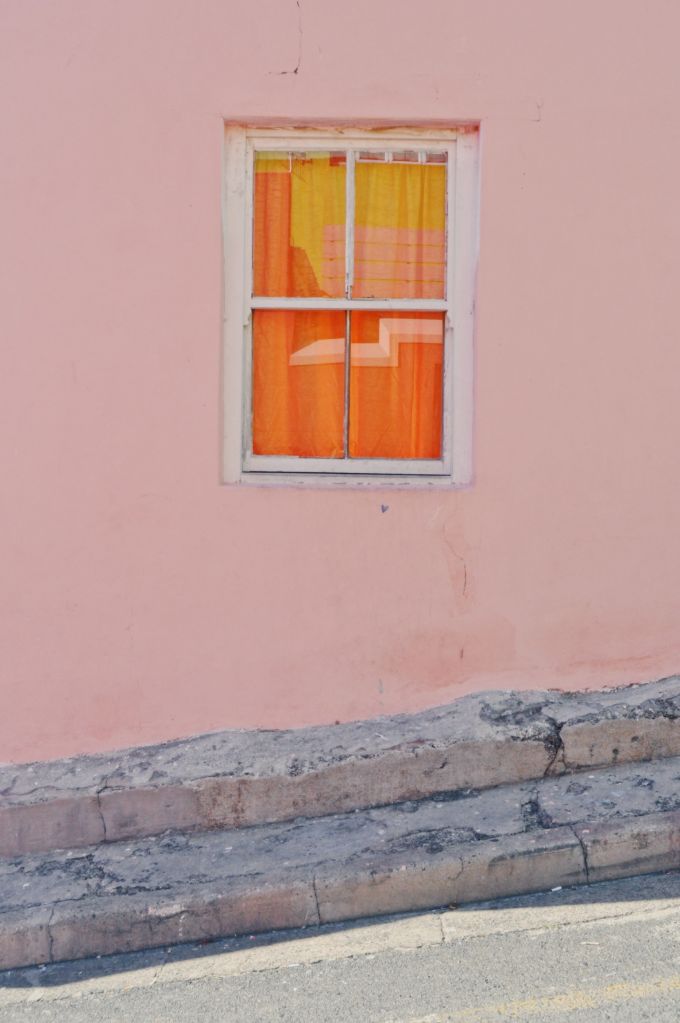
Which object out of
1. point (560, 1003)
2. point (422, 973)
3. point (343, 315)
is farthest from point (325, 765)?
point (343, 315)

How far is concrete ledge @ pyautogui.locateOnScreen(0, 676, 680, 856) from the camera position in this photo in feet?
15.1

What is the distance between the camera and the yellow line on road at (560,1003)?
128 inches

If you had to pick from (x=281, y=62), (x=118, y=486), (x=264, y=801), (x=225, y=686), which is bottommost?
(x=264, y=801)

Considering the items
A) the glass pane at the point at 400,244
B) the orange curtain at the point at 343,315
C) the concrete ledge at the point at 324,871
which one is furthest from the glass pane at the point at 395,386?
the concrete ledge at the point at 324,871

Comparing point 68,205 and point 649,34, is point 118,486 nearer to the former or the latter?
point 68,205

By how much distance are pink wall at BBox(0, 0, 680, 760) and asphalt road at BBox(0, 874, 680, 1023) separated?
46.4 inches

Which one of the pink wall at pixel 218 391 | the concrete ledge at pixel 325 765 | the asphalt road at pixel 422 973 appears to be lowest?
the asphalt road at pixel 422 973

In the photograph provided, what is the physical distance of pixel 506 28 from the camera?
4.80m

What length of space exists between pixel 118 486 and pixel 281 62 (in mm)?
2052

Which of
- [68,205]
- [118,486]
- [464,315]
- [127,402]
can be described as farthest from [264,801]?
[68,205]

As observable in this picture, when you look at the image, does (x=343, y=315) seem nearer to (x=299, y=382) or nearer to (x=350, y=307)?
(x=350, y=307)

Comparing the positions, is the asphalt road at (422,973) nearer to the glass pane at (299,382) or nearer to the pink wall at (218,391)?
the pink wall at (218,391)

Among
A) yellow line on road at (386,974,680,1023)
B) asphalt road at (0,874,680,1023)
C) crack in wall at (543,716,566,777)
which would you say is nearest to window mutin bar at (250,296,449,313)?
crack in wall at (543,716,566,777)

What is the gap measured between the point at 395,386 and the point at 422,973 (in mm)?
2608
